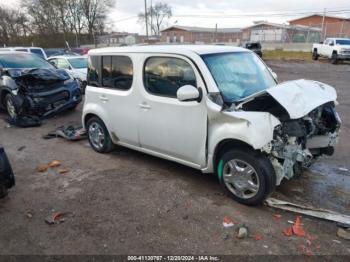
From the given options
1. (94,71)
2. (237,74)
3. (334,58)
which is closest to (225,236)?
(237,74)

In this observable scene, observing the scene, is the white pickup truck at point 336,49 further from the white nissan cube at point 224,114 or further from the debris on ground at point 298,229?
the debris on ground at point 298,229

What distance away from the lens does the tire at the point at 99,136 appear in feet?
17.1

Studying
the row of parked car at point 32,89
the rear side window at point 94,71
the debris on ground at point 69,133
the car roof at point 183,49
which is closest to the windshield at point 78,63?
the row of parked car at point 32,89

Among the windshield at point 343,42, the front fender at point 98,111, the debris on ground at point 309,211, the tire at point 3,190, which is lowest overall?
the debris on ground at point 309,211

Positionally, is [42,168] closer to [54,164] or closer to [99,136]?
[54,164]

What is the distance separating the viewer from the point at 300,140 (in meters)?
3.56

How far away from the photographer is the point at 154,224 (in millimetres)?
3256

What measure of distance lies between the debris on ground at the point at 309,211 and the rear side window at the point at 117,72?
2.56m

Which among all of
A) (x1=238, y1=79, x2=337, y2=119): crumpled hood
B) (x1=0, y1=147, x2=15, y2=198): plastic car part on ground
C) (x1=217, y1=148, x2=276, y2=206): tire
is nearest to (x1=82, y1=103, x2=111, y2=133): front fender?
(x1=0, y1=147, x2=15, y2=198): plastic car part on ground

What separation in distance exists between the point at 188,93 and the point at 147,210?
1.46 meters

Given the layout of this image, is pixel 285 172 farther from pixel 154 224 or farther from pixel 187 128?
pixel 154 224

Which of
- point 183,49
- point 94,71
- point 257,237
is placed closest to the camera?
point 257,237

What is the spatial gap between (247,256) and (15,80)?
24.4ft

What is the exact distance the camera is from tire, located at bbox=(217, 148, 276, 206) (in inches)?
129
